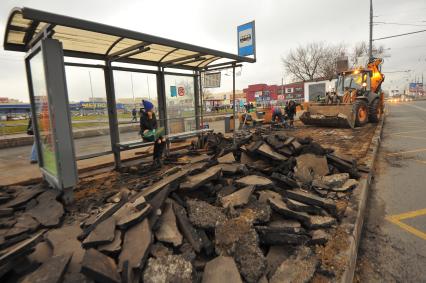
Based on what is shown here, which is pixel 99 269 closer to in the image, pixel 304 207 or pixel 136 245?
pixel 136 245

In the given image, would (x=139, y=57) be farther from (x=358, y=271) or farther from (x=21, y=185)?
(x=358, y=271)

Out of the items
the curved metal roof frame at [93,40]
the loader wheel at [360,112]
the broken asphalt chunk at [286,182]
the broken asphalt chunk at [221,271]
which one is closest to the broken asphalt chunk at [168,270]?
the broken asphalt chunk at [221,271]

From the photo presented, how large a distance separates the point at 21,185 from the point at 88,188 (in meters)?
1.60

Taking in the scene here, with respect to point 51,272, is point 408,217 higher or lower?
lower

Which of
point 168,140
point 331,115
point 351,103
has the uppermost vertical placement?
point 351,103

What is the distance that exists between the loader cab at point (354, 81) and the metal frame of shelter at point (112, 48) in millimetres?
10166

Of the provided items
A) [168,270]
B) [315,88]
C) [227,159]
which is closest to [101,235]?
[168,270]

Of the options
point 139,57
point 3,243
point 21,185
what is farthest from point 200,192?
point 139,57

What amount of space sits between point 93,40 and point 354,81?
48.6 feet

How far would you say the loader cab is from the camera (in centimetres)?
1457

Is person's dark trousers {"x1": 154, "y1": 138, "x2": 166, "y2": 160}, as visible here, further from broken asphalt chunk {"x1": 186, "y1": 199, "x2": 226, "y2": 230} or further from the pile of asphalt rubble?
broken asphalt chunk {"x1": 186, "y1": 199, "x2": 226, "y2": 230}

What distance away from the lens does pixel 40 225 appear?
344 cm

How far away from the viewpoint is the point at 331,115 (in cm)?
1257

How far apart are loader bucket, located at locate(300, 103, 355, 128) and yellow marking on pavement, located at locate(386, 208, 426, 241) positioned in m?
9.01
